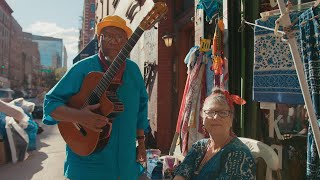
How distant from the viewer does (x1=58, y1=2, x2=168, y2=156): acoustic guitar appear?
2.71 metres

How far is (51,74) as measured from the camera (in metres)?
107

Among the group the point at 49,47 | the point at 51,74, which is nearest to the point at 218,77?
the point at 51,74

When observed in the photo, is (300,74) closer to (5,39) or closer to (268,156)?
(268,156)

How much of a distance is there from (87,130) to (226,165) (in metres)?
1.03

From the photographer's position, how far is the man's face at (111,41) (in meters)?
2.93

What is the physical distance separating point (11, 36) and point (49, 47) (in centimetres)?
6043

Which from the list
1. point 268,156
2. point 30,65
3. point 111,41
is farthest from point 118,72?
point 30,65

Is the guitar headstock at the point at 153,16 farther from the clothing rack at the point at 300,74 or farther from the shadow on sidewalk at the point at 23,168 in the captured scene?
the shadow on sidewalk at the point at 23,168

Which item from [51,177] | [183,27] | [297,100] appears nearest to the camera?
[297,100]

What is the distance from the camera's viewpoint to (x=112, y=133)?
284cm

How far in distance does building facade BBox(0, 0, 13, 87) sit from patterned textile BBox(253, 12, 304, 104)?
74.6 metres

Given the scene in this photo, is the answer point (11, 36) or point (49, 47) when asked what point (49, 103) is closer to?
point (11, 36)

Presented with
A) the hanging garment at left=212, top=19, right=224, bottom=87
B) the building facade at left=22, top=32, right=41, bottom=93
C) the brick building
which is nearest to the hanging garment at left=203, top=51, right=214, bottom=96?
the hanging garment at left=212, top=19, right=224, bottom=87

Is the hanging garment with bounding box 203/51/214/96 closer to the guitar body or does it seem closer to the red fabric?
the red fabric
